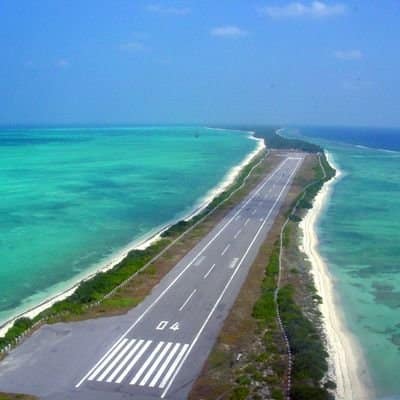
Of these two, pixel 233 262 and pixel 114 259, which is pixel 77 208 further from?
pixel 233 262

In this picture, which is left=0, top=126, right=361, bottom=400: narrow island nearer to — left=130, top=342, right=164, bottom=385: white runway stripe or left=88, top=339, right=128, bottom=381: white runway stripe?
left=130, top=342, right=164, bottom=385: white runway stripe

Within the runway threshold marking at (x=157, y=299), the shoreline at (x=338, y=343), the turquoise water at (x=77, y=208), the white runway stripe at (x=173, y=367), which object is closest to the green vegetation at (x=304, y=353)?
the shoreline at (x=338, y=343)

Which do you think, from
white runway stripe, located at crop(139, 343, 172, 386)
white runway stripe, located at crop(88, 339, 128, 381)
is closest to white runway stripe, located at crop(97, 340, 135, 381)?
white runway stripe, located at crop(88, 339, 128, 381)

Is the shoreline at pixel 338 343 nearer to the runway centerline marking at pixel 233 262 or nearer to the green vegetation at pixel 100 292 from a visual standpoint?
the runway centerline marking at pixel 233 262

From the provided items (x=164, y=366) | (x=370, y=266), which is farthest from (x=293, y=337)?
(x=370, y=266)

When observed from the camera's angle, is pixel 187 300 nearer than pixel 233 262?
Yes

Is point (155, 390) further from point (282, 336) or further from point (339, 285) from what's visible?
point (339, 285)
